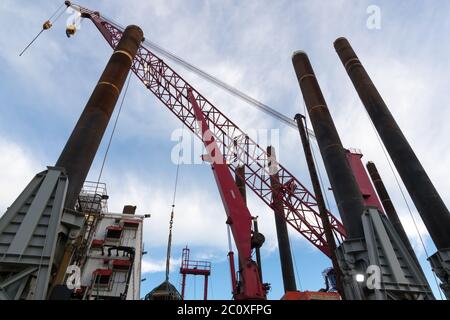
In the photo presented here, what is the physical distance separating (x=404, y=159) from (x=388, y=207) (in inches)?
652

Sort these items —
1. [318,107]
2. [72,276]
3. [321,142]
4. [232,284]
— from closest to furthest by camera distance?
[72,276] → [232,284] → [321,142] → [318,107]

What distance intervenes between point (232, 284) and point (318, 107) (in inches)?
460

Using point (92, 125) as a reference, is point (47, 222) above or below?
below

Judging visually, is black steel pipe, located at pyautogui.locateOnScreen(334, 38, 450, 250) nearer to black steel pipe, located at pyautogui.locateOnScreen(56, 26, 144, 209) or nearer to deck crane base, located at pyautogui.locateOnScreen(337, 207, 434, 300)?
deck crane base, located at pyautogui.locateOnScreen(337, 207, 434, 300)

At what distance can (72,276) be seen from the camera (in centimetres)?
988

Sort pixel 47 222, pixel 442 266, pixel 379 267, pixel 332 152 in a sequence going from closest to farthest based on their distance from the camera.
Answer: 1. pixel 47 222
2. pixel 379 267
3. pixel 442 266
4. pixel 332 152

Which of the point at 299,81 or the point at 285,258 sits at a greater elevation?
the point at 299,81

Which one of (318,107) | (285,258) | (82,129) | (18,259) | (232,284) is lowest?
(18,259)

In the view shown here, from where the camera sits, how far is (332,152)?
1577cm

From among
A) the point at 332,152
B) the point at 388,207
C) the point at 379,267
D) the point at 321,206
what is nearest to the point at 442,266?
the point at 379,267

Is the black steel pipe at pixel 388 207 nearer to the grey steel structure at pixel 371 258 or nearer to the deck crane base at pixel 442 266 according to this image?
the deck crane base at pixel 442 266

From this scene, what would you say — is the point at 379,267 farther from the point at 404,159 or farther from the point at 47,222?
the point at 47,222
